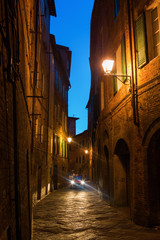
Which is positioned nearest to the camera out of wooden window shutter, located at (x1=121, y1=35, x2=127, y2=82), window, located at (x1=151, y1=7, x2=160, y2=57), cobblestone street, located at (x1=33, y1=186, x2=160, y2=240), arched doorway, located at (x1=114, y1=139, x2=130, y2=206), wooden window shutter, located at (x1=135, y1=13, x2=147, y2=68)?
cobblestone street, located at (x1=33, y1=186, x2=160, y2=240)

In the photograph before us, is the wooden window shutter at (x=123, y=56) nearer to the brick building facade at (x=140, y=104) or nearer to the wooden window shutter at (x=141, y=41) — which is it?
the brick building facade at (x=140, y=104)

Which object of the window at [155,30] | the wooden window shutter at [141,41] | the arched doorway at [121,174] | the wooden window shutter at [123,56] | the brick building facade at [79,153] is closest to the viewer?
the window at [155,30]

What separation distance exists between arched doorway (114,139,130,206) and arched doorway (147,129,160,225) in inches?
134

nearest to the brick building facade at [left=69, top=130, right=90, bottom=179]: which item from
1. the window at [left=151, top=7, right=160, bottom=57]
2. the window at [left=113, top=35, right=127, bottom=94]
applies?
the window at [left=113, top=35, right=127, bottom=94]

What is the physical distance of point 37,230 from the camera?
25.0 ft

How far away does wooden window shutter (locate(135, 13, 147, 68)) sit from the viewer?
7.98m

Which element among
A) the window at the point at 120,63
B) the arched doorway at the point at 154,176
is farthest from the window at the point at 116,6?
the arched doorway at the point at 154,176

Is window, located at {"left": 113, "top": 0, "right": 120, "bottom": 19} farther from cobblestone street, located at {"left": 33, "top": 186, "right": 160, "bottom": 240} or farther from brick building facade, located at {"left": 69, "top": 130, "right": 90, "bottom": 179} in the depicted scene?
brick building facade, located at {"left": 69, "top": 130, "right": 90, "bottom": 179}

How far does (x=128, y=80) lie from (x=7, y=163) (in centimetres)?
681

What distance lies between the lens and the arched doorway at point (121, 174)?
11.5m

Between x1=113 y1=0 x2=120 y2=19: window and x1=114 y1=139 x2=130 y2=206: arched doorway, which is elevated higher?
x1=113 y1=0 x2=120 y2=19: window

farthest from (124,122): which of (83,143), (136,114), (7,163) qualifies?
(83,143)

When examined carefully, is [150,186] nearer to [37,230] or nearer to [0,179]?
[37,230]

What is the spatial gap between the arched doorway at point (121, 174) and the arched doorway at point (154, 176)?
3409mm
